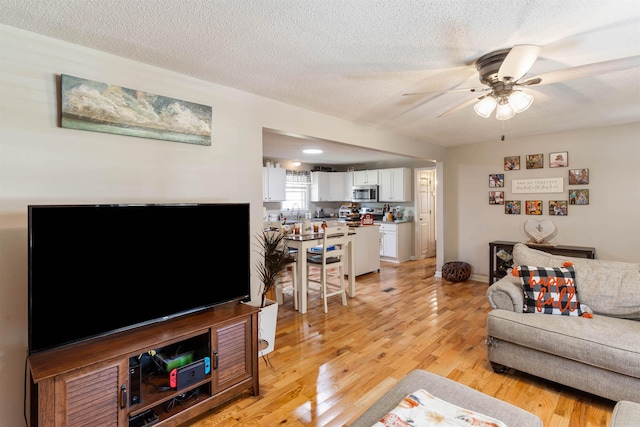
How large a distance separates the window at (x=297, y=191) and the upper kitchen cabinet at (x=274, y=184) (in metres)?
0.51

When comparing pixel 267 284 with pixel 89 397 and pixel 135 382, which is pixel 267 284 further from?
pixel 89 397

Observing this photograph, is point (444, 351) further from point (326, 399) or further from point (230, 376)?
point (230, 376)

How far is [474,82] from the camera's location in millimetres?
2523

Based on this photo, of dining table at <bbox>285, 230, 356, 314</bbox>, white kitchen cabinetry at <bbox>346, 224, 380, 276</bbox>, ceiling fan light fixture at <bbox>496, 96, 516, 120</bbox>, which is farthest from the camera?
white kitchen cabinetry at <bbox>346, 224, 380, 276</bbox>

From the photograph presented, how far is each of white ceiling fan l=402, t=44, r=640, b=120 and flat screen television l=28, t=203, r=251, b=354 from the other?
6.05ft

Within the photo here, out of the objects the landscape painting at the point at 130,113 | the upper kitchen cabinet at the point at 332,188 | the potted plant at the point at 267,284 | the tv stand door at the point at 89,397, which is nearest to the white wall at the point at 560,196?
the upper kitchen cabinet at the point at 332,188

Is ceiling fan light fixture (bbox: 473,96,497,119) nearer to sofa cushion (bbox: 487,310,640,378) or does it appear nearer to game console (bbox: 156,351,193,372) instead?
sofa cushion (bbox: 487,310,640,378)

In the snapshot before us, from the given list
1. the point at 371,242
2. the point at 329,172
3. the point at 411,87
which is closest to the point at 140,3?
A: the point at 411,87

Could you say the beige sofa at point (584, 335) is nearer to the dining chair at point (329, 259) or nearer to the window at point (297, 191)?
the dining chair at point (329, 259)

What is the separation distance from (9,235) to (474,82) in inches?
125

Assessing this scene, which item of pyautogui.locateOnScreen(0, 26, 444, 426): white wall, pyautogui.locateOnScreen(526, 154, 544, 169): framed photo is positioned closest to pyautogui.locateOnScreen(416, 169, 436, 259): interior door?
pyautogui.locateOnScreen(526, 154, 544, 169): framed photo

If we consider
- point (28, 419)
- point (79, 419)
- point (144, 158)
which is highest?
point (144, 158)

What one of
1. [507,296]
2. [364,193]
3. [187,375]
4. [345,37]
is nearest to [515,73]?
[345,37]

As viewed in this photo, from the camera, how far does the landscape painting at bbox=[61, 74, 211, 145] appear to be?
189 cm
